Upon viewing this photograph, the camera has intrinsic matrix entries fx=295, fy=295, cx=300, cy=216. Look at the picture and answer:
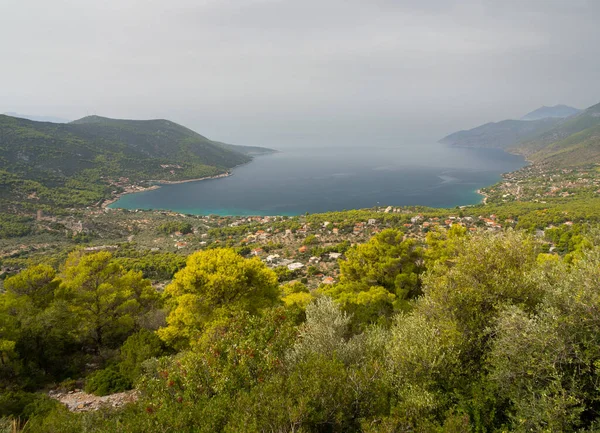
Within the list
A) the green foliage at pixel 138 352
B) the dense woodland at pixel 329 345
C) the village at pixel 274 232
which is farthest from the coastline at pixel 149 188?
the green foliage at pixel 138 352

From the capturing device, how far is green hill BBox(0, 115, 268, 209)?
3356 inches

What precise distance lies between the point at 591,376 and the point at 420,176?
6258 inches

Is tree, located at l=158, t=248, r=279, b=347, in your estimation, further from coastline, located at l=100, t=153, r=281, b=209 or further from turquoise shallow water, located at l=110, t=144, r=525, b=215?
coastline, located at l=100, t=153, r=281, b=209

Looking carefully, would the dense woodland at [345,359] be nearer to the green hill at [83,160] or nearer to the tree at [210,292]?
the tree at [210,292]

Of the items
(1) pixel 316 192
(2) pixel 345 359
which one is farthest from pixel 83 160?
(2) pixel 345 359

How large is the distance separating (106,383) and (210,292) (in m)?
4.79

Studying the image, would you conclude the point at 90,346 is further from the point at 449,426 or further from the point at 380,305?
the point at 449,426

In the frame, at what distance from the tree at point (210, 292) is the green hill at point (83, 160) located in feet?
269

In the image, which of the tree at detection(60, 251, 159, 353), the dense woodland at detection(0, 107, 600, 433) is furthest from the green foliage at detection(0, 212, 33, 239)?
the dense woodland at detection(0, 107, 600, 433)

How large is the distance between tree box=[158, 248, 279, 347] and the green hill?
8191cm

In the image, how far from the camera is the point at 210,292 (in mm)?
13141

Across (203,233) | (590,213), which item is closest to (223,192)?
(203,233)

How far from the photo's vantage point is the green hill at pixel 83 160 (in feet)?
280

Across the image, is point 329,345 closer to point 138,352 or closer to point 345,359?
point 345,359
